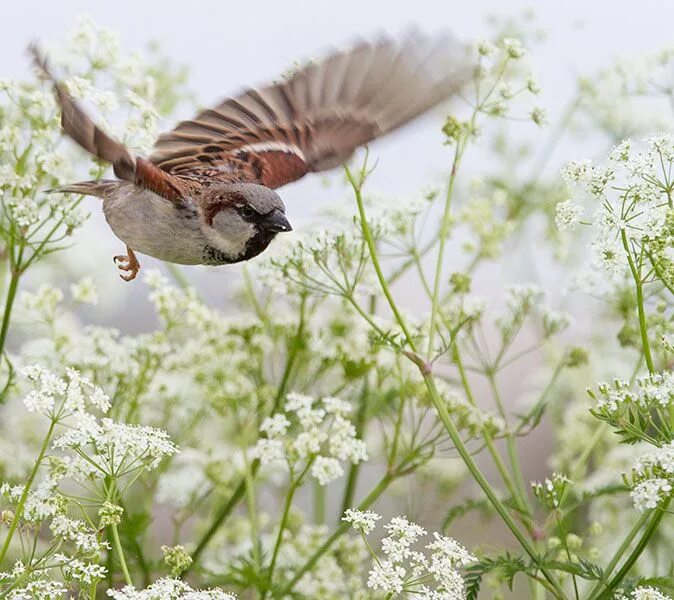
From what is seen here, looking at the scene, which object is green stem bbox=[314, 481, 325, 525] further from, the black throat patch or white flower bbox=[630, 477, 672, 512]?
white flower bbox=[630, 477, 672, 512]

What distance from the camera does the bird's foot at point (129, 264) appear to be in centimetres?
187

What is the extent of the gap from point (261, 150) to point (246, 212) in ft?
0.98

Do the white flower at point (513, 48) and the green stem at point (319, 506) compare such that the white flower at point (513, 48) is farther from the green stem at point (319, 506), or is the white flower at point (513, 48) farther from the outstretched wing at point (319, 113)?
the green stem at point (319, 506)

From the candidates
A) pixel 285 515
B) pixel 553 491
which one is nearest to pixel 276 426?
pixel 285 515

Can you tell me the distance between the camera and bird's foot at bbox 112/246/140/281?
1.87 meters

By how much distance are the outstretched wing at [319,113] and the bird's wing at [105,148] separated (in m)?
0.18

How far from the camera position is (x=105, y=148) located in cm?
143

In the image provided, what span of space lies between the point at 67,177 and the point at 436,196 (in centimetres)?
62

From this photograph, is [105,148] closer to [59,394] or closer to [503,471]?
[59,394]

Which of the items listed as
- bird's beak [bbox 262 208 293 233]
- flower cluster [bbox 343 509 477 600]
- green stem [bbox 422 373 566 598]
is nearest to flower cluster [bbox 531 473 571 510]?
green stem [bbox 422 373 566 598]

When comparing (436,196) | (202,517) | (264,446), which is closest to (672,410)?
(264,446)

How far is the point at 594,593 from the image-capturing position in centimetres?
137

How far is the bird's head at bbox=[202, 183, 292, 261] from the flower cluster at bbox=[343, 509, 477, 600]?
1.67 ft

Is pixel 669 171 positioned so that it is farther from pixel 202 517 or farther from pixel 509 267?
pixel 202 517
